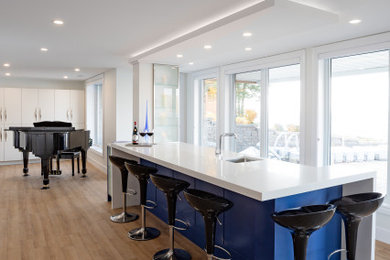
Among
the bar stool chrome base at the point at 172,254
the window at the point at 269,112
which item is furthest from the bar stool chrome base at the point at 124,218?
the window at the point at 269,112

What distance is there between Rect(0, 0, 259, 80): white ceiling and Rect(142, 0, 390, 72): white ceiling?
21 cm

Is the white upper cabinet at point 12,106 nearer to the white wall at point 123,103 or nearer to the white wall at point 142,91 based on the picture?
the white wall at point 123,103

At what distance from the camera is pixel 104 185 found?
6020mm

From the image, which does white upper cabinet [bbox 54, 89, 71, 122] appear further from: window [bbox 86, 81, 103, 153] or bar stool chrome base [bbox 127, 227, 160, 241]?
bar stool chrome base [bbox 127, 227, 160, 241]

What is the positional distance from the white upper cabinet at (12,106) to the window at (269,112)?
5.83 metres

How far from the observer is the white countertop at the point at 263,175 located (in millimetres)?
2032

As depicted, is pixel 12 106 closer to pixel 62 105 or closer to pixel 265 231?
pixel 62 105

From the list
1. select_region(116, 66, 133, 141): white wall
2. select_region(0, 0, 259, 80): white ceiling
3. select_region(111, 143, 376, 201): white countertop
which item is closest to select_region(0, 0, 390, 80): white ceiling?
select_region(0, 0, 259, 80): white ceiling

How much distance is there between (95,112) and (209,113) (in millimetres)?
3963

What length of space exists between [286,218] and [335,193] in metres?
1.00

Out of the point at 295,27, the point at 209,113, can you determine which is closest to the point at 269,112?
the point at 209,113

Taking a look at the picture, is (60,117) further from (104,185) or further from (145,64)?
(145,64)

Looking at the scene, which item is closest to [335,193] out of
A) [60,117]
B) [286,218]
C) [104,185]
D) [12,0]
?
[286,218]

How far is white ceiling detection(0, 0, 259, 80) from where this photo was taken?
294cm
